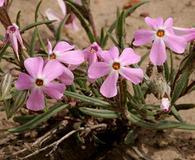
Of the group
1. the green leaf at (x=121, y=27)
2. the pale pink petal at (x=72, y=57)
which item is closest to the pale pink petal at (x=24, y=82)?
the pale pink petal at (x=72, y=57)

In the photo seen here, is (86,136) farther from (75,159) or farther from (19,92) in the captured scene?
(19,92)

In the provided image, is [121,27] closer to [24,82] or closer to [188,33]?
[188,33]

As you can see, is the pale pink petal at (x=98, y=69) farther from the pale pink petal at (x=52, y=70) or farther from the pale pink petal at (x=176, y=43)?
the pale pink petal at (x=176, y=43)

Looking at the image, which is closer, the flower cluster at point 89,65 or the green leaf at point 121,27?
the flower cluster at point 89,65

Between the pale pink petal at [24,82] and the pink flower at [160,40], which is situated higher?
the pink flower at [160,40]

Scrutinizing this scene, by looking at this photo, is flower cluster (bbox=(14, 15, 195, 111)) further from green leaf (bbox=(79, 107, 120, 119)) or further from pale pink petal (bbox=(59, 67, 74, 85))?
green leaf (bbox=(79, 107, 120, 119))

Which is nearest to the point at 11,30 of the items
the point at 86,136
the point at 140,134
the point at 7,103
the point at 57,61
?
the point at 57,61
